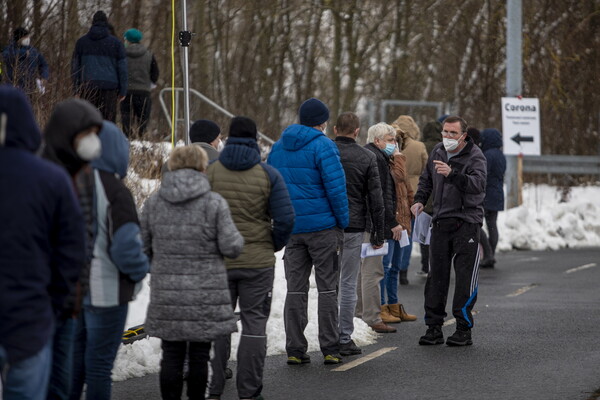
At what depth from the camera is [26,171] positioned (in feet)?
16.4

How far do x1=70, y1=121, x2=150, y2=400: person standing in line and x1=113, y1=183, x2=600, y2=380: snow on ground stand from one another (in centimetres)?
240

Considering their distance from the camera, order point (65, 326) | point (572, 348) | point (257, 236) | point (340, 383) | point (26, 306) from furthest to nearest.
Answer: point (572, 348) < point (340, 383) < point (257, 236) < point (65, 326) < point (26, 306)

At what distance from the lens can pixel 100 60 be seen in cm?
1673

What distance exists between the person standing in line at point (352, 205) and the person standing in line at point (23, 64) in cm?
504

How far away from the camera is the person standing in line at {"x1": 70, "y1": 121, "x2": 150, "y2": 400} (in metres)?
6.45

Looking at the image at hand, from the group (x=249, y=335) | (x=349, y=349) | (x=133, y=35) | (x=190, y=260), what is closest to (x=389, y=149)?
(x=349, y=349)

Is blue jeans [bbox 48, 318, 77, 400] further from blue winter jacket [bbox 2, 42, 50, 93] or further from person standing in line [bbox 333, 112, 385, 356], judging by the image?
blue winter jacket [bbox 2, 42, 50, 93]

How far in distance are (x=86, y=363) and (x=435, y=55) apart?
3049 centimetres

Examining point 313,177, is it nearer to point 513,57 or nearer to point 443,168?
point 443,168

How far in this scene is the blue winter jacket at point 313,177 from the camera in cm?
941

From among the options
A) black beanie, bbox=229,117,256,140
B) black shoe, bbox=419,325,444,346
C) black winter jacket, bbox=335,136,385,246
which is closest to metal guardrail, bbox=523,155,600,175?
black shoe, bbox=419,325,444,346

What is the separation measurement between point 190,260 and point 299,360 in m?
2.86

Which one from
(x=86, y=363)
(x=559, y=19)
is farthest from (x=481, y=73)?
(x=86, y=363)

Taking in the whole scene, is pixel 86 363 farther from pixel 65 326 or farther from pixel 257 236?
pixel 257 236
